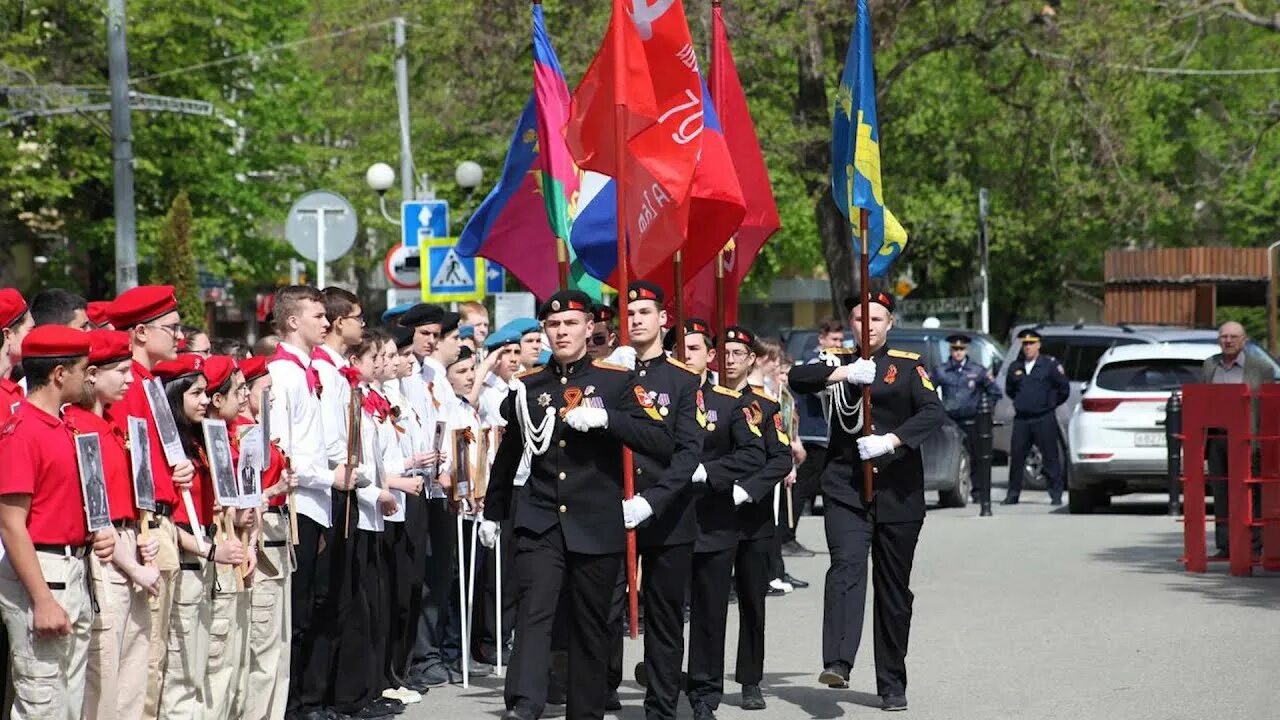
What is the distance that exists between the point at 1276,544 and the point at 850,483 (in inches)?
280

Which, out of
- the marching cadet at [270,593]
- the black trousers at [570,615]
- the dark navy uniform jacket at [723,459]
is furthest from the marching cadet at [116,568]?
the dark navy uniform jacket at [723,459]

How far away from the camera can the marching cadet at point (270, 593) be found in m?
9.52

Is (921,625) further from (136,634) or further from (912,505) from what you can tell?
(136,634)

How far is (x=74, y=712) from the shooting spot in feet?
24.8

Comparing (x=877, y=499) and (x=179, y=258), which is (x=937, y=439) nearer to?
(x=877, y=499)

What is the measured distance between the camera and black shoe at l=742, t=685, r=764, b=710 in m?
11.1

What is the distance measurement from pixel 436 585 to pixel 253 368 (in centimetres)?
330

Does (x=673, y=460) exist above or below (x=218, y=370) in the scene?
below

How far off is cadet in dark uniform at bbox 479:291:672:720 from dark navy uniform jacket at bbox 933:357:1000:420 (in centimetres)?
1606

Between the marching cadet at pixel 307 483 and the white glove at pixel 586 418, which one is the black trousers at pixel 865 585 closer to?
the white glove at pixel 586 418

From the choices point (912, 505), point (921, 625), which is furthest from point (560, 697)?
point (921, 625)

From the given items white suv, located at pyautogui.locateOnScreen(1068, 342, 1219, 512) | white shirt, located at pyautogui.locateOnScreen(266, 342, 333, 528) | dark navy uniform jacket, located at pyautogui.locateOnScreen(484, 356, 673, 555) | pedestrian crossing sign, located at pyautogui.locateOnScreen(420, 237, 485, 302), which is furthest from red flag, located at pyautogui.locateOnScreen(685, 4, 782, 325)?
white suv, located at pyautogui.locateOnScreen(1068, 342, 1219, 512)

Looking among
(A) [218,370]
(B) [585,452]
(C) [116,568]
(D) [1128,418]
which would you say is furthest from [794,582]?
(C) [116,568]

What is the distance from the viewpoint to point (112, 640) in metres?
7.88
